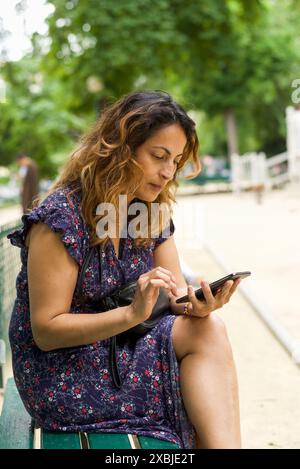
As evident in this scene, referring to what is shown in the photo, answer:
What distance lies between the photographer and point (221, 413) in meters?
2.21

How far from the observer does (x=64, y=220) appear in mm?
2297

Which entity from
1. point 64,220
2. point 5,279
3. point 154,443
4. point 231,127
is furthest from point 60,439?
point 231,127

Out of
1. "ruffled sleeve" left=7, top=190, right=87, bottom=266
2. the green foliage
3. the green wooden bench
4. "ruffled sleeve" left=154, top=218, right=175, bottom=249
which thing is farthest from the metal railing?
the green foliage

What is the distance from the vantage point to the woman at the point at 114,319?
2.23 meters

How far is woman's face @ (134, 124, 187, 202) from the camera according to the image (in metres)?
2.46

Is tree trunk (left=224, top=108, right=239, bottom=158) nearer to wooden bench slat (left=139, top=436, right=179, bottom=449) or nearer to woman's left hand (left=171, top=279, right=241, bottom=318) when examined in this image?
woman's left hand (left=171, top=279, right=241, bottom=318)

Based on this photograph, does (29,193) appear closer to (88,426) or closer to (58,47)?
(58,47)

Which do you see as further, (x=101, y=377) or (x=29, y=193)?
(x=29, y=193)

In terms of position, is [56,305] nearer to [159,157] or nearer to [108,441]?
[108,441]

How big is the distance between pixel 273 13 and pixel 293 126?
38.7 ft

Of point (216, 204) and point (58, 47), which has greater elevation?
point (58, 47)

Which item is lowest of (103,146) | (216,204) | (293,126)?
(103,146)

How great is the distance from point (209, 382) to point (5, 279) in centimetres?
281
